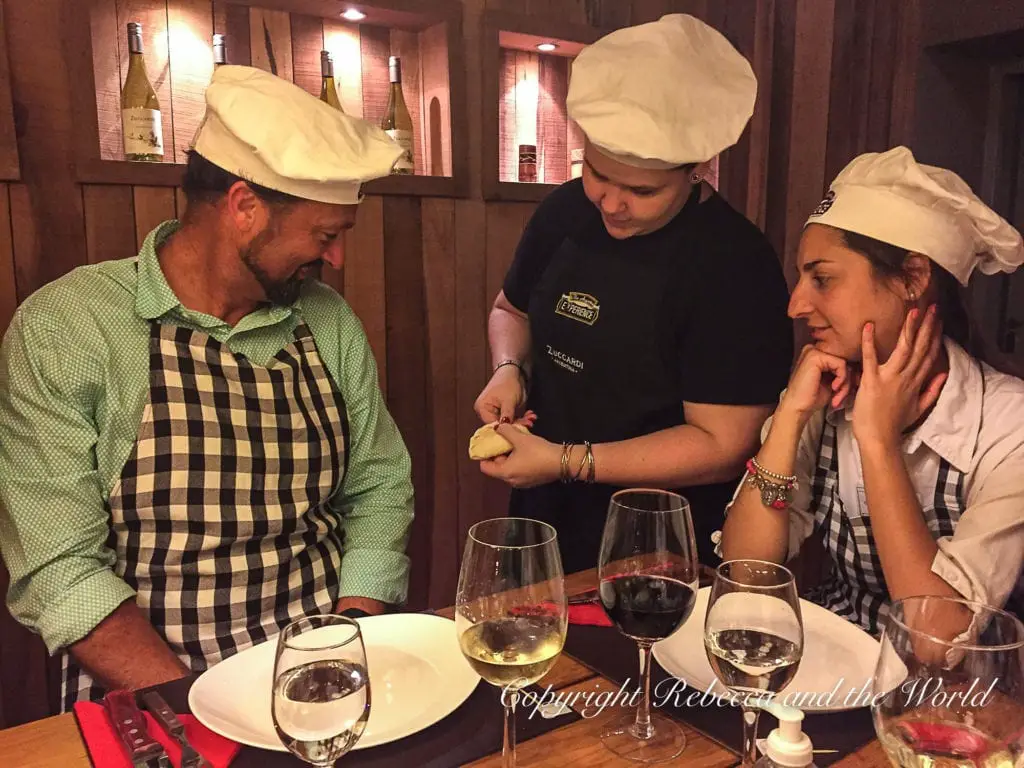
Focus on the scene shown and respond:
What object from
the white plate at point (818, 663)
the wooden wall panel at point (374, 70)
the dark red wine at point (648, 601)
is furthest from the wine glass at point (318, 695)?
the wooden wall panel at point (374, 70)

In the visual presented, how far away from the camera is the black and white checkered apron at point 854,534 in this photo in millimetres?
1200

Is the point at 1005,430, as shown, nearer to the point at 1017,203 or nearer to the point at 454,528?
the point at 1017,203

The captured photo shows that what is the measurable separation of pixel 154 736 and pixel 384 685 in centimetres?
23

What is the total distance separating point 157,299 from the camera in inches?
51.2

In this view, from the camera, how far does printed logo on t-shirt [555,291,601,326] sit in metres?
1.56

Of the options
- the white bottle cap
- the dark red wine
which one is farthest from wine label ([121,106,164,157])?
the white bottle cap

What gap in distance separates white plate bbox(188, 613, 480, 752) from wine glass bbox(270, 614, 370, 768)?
150mm

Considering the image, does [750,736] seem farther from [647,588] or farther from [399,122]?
[399,122]

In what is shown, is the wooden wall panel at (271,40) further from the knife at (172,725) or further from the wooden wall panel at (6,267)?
the knife at (172,725)

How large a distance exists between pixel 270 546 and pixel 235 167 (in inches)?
23.9

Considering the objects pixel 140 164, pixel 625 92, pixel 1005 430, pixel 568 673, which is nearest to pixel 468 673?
pixel 568 673

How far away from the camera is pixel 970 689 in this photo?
1.98 feet

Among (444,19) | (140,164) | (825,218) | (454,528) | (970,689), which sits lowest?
(454,528)

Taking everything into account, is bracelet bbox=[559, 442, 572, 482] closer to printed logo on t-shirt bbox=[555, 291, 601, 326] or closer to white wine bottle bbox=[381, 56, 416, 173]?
printed logo on t-shirt bbox=[555, 291, 601, 326]
